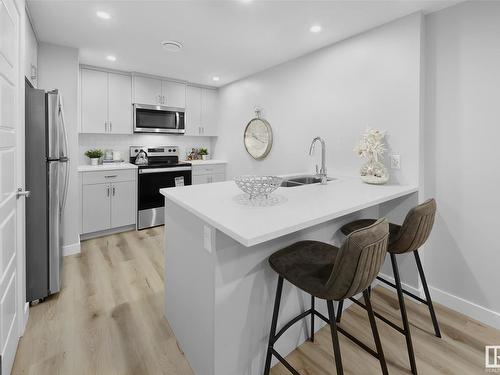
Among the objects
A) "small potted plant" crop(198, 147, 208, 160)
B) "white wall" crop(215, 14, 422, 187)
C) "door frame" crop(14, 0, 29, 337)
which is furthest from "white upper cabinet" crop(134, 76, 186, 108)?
"door frame" crop(14, 0, 29, 337)

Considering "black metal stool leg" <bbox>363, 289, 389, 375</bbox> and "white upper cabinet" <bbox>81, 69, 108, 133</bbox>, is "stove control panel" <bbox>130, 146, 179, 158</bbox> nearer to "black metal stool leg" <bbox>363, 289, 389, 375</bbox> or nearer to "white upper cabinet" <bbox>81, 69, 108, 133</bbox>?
"white upper cabinet" <bbox>81, 69, 108, 133</bbox>

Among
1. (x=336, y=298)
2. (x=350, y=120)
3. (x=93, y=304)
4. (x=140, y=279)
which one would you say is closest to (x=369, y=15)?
(x=350, y=120)

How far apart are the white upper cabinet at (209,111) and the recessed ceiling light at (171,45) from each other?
1.79 metres

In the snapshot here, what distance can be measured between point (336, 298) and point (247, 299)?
19.1 inches

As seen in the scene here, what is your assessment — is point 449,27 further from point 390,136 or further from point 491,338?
point 491,338

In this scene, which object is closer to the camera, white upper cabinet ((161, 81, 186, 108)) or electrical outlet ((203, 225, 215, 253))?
electrical outlet ((203, 225, 215, 253))

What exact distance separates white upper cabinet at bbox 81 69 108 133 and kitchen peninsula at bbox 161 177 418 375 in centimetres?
269

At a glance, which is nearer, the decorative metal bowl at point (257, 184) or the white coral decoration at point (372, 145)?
the decorative metal bowl at point (257, 184)

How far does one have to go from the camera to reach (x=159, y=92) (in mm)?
4305

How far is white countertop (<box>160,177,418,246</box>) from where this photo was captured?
115 centimetres

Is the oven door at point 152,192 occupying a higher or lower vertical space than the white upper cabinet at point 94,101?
lower
